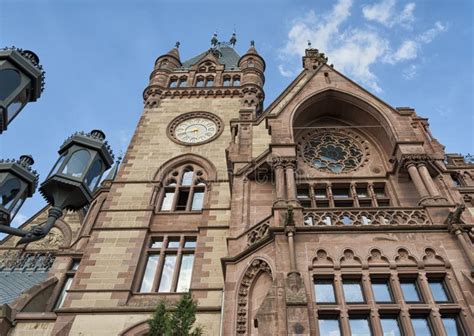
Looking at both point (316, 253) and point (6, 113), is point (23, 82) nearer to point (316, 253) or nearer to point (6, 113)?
point (6, 113)

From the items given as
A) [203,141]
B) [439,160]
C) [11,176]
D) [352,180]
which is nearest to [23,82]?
[11,176]

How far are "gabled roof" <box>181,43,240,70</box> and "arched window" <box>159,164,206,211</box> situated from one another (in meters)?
12.5

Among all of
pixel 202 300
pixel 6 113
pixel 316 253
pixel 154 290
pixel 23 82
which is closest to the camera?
pixel 6 113

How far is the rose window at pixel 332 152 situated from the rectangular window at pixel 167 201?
6819 millimetres

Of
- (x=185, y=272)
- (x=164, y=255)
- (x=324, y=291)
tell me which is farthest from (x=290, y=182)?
(x=164, y=255)

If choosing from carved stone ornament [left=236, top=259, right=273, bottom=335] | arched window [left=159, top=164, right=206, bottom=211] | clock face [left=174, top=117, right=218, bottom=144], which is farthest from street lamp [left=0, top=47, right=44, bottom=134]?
clock face [left=174, top=117, right=218, bottom=144]

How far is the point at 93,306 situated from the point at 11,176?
921cm

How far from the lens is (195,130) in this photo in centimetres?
2283

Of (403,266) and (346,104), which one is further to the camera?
(346,104)

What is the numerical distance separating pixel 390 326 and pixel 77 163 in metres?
7.36

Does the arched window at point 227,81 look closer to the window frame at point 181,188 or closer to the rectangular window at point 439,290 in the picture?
the window frame at point 181,188

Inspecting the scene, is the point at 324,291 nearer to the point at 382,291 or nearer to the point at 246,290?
the point at 382,291

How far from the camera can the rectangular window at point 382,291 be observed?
30.7 ft

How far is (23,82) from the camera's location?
Answer: 642 cm
